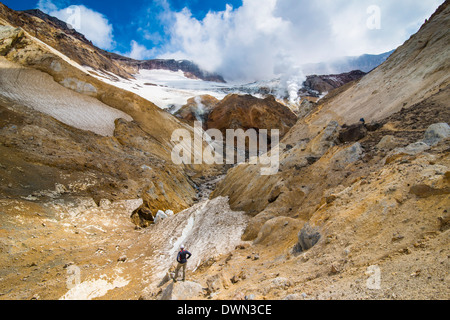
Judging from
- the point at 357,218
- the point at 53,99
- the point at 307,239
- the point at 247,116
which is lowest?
the point at 307,239

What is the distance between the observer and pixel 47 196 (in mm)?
15594

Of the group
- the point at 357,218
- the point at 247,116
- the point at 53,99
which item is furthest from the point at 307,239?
the point at 247,116

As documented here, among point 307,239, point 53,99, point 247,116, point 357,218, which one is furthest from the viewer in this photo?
point 247,116

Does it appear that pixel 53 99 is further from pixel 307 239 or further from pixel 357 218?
pixel 357 218

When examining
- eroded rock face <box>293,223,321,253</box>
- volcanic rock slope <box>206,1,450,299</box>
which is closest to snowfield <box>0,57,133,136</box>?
volcanic rock slope <box>206,1,450,299</box>

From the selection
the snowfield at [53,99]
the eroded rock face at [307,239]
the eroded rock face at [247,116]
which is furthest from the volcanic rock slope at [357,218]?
the eroded rock face at [247,116]

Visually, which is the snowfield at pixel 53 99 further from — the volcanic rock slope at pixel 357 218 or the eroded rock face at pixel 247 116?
the eroded rock face at pixel 247 116

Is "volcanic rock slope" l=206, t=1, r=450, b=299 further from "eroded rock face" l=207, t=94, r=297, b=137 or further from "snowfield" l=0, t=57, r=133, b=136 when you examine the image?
"eroded rock face" l=207, t=94, r=297, b=137

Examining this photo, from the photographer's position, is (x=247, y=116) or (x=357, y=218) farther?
(x=247, y=116)

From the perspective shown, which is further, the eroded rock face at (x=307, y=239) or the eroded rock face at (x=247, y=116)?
the eroded rock face at (x=247, y=116)

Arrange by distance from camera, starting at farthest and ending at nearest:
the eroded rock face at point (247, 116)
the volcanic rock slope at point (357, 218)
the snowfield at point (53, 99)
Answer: the eroded rock face at point (247, 116) → the snowfield at point (53, 99) → the volcanic rock slope at point (357, 218)

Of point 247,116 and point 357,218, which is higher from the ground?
point 247,116

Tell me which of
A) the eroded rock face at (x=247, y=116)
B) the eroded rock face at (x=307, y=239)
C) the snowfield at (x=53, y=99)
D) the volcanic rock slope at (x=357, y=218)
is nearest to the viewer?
the volcanic rock slope at (x=357, y=218)

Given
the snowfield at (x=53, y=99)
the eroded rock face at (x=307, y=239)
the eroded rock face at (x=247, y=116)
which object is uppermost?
the eroded rock face at (x=247, y=116)
